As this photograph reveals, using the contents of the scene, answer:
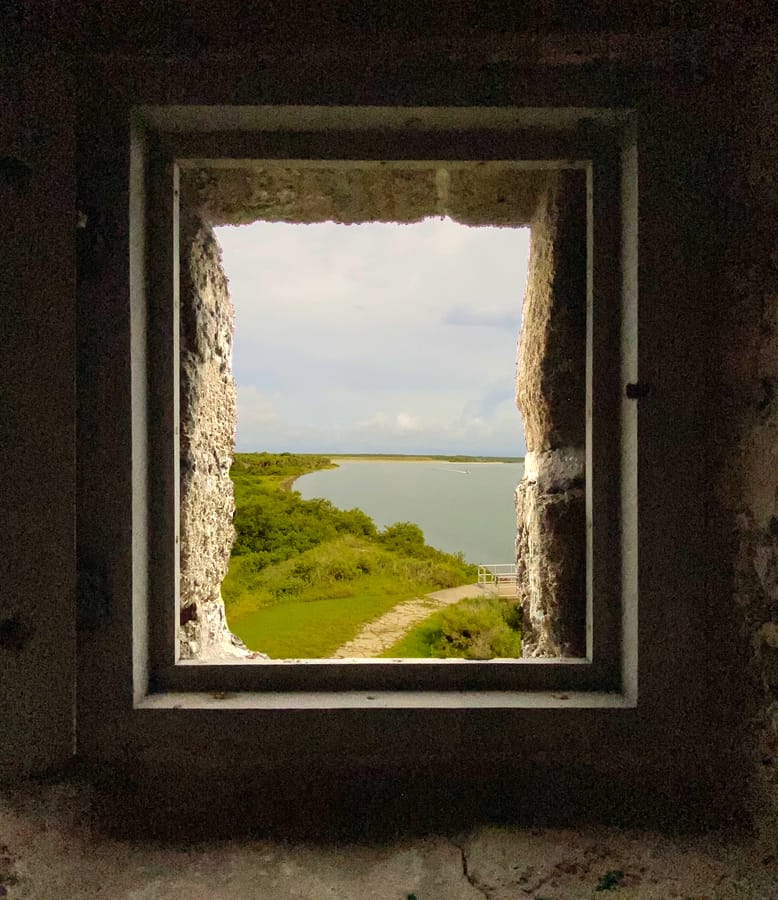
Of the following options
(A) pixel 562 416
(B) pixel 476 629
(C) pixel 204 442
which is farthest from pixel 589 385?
(B) pixel 476 629

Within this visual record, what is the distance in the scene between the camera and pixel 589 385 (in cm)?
100

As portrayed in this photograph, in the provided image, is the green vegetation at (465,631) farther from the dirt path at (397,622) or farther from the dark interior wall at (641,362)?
the dark interior wall at (641,362)

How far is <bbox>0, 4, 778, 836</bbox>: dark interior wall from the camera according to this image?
88 cm

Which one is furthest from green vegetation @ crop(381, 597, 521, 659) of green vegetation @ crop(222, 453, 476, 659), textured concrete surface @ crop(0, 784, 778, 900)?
textured concrete surface @ crop(0, 784, 778, 900)

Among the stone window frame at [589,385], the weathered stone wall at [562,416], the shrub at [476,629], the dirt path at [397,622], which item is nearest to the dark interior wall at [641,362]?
the stone window frame at [589,385]

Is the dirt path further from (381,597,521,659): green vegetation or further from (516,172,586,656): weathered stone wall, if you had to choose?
(516,172,586,656): weathered stone wall

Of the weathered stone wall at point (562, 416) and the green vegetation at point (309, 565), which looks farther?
the green vegetation at point (309, 565)

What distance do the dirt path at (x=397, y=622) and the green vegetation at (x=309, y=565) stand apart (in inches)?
1.4

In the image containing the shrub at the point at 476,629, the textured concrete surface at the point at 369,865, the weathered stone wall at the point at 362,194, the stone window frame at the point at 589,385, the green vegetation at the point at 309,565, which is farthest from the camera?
the green vegetation at the point at 309,565

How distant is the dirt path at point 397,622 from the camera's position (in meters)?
1.86

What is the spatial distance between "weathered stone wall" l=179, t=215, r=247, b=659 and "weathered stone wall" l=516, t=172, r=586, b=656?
28.2 inches

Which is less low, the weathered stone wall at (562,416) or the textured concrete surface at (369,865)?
the weathered stone wall at (562,416)

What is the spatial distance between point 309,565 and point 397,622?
475 mm

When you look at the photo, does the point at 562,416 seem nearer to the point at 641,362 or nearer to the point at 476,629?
the point at 641,362
